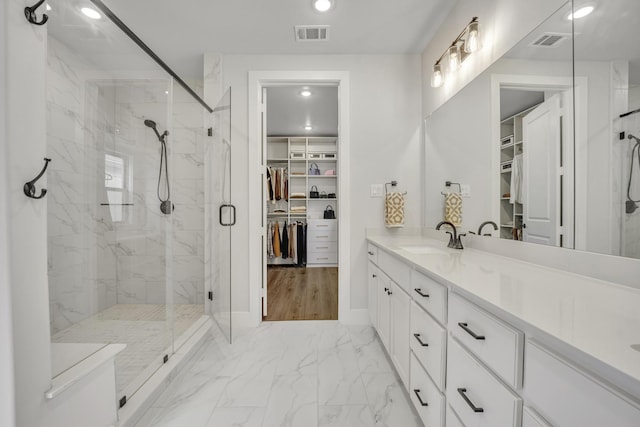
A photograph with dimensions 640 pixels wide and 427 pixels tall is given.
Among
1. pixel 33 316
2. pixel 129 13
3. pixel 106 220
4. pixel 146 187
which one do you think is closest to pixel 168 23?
pixel 129 13

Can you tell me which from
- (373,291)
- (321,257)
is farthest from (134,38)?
(321,257)

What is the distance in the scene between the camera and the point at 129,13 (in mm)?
1956

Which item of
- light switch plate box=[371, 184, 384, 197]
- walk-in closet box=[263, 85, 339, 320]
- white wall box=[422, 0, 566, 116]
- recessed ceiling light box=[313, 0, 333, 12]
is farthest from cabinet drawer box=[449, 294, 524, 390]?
walk-in closet box=[263, 85, 339, 320]

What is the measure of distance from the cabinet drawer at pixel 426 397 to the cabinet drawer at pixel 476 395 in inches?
3.7

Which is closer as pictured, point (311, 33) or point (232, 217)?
point (311, 33)

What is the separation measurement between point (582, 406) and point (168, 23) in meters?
2.97

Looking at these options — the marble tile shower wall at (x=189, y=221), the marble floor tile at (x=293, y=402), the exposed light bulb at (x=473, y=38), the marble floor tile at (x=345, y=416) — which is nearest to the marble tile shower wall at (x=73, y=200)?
the marble tile shower wall at (x=189, y=221)

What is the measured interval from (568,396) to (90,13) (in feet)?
8.07

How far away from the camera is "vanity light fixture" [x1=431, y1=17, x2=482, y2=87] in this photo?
163 centimetres

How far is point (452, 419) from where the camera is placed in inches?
37.2

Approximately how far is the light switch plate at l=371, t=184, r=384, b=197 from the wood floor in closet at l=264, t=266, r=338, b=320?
127 cm

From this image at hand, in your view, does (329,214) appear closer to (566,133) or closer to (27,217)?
(566,133)

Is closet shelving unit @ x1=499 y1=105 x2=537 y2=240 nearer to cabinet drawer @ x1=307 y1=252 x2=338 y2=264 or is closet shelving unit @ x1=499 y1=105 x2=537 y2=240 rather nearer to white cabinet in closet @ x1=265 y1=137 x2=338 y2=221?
cabinet drawer @ x1=307 y1=252 x2=338 y2=264

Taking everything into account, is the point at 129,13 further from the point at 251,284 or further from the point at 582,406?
the point at 582,406
